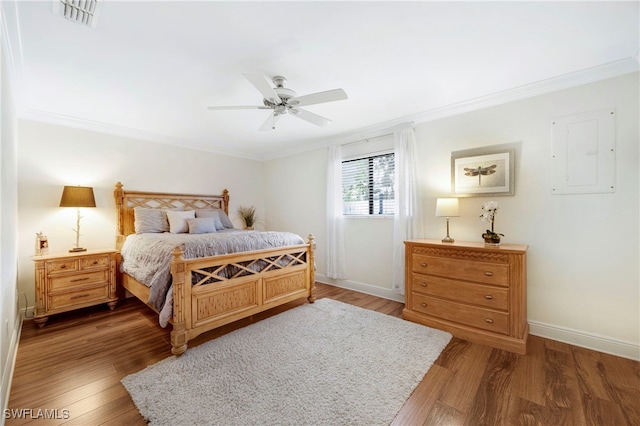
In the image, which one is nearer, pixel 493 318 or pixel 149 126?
pixel 493 318

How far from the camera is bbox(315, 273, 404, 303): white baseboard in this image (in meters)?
3.76

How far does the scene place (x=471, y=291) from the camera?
2.62 m

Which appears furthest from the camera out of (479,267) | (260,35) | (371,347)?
(479,267)

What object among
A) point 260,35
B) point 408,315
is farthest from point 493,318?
point 260,35

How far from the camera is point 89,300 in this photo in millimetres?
3254

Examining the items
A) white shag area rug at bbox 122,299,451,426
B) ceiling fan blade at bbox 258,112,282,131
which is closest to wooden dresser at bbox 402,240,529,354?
white shag area rug at bbox 122,299,451,426

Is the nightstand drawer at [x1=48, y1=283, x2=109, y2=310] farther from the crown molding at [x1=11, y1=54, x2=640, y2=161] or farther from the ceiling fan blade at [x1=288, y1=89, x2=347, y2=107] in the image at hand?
the ceiling fan blade at [x1=288, y1=89, x2=347, y2=107]

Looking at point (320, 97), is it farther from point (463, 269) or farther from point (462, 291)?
point (462, 291)

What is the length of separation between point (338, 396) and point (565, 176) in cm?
287

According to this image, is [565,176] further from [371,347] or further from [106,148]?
[106,148]

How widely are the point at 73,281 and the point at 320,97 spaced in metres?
3.57

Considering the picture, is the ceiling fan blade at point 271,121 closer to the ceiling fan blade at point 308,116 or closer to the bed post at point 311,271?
the ceiling fan blade at point 308,116

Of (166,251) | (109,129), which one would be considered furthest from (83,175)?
(166,251)

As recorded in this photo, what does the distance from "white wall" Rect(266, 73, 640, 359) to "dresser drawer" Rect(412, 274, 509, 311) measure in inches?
22.9
